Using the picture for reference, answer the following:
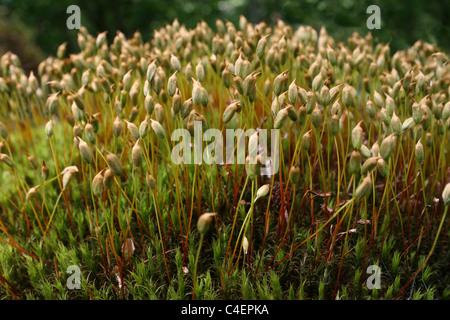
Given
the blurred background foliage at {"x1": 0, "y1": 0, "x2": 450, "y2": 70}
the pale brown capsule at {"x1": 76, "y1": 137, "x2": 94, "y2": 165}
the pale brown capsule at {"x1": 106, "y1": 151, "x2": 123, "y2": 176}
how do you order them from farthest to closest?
the blurred background foliage at {"x1": 0, "y1": 0, "x2": 450, "y2": 70}, the pale brown capsule at {"x1": 76, "y1": 137, "x2": 94, "y2": 165}, the pale brown capsule at {"x1": 106, "y1": 151, "x2": 123, "y2": 176}

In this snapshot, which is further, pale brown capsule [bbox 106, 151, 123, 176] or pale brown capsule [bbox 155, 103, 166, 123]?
pale brown capsule [bbox 155, 103, 166, 123]

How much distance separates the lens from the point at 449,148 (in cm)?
160

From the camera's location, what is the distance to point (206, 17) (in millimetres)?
5113

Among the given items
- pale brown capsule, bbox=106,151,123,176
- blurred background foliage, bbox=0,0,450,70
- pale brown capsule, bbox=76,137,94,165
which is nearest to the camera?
pale brown capsule, bbox=106,151,123,176

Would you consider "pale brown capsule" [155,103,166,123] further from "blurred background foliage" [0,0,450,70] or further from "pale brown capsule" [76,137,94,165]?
"blurred background foliage" [0,0,450,70]

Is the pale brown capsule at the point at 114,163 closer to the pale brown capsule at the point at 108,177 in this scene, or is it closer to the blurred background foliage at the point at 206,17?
the pale brown capsule at the point at 108,177

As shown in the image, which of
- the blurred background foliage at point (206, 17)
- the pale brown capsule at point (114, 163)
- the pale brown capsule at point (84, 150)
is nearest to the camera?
the pale brown capsule at point (114, 163)

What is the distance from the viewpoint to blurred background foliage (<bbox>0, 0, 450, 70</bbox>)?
11.9ft

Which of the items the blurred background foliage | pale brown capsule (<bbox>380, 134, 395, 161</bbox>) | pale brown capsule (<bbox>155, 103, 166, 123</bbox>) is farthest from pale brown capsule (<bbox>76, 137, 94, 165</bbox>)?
the blurred background foliage

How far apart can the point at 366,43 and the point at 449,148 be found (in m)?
0.99

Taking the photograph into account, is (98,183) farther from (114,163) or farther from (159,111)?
(159,111)

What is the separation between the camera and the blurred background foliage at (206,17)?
362 centimetres

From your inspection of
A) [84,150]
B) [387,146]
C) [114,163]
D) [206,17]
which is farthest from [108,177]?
[206,17]

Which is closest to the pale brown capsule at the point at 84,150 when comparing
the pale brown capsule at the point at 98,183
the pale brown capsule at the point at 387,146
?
the pale brown capsule at the point at 98,183
